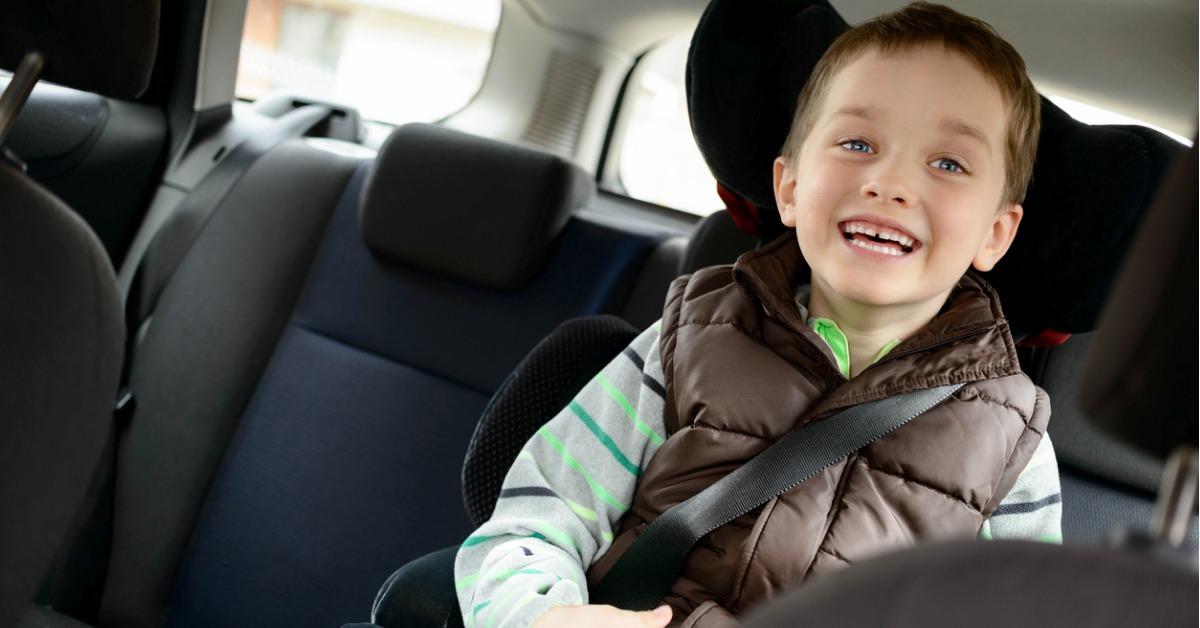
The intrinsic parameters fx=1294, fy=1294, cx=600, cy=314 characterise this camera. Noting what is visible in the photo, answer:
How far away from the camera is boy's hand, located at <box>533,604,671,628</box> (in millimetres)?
1163

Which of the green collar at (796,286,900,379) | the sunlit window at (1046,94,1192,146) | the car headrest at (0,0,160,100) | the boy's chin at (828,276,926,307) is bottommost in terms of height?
the green collar at (796,286,900,379)

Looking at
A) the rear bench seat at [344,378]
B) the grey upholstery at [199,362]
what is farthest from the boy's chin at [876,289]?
the grey upholstery at [199,362]

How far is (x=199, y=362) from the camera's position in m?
1.96

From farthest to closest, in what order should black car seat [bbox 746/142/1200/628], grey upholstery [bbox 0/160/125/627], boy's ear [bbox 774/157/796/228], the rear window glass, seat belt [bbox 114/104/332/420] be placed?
the rear window glass < seat belt [bbox 114/104/332/420] < boy's ear [bbox 774/157/796/228] < grey upholstery [bbox 0/160/125/627] < black car seat [bbox 746/142/1200/628]

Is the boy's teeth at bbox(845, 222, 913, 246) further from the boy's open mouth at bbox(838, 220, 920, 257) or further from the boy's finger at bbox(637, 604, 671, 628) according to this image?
the boy's finger at bbox(637, 604, 671, 628)

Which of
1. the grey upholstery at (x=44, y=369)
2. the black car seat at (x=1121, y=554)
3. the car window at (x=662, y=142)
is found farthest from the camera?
the car window at (x=662, y=142)

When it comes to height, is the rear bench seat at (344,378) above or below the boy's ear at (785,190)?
below

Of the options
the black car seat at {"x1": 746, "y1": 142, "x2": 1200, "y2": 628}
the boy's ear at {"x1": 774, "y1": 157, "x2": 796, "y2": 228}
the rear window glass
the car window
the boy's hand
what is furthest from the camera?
the rear window glass

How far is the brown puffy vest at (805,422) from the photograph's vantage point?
4.01 feet

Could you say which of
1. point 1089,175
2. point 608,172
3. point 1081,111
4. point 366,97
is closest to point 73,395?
point 1089,175

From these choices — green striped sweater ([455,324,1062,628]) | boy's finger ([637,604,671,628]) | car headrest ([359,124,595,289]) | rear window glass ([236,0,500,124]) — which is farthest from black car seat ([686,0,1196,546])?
rear window glass ([236,0,500,124])

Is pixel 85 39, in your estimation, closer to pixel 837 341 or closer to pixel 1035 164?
pixel 837 341

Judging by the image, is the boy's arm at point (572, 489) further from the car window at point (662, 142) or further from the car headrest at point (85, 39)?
the car window at point (662, 142)

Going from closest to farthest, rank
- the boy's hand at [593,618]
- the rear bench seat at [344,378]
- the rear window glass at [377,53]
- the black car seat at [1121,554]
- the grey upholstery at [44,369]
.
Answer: the black car seat at [1121,554]
the grey upholstery at [44,369]
the boy's hand at [593,618]
the rear bench seat at [344,378]
the rear window glass at [377,53]
